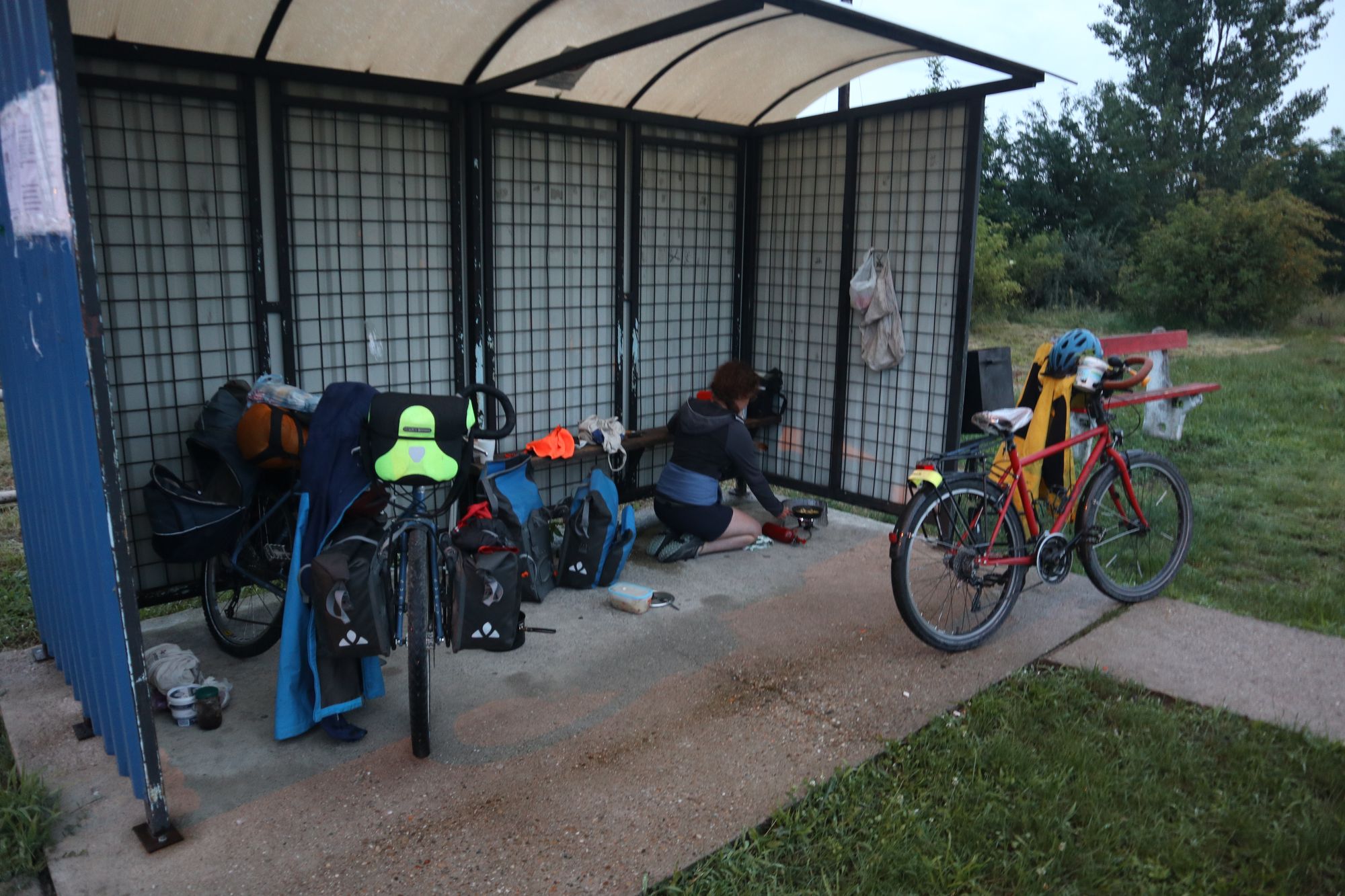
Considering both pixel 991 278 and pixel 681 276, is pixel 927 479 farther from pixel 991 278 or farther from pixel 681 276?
pixel 991 278

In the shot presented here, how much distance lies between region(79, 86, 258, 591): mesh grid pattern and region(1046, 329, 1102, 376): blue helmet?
12.6ft

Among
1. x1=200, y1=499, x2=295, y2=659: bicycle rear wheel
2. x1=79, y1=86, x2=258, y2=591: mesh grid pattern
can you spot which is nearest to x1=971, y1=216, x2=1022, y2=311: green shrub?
x1=79, y1=86, x2=258, y2=591: mesh grid pattern

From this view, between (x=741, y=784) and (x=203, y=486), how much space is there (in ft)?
8.37

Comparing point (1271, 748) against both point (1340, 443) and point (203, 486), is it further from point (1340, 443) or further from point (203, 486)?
point (1340, 443)

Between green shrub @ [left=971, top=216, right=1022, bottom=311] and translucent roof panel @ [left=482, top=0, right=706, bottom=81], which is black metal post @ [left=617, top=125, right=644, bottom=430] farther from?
green shrub @ [left=971, top=216, right=1022, bottom=311]

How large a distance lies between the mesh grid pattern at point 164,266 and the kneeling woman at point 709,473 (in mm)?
2270

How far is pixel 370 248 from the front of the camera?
16.1 ft

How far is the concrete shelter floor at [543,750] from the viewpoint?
286 centimetres

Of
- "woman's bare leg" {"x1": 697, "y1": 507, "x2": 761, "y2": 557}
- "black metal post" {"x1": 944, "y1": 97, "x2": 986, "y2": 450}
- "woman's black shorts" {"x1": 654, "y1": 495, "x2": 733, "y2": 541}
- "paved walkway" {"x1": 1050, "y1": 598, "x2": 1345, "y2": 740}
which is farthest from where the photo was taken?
"woman's bare leg" {"x1": 697, "y1": 507, "x2": 761, "y2": 557}

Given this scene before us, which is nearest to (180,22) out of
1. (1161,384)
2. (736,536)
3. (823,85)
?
(823,85)

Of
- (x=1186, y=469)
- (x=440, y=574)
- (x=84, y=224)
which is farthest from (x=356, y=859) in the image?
(x=1186, y=469)

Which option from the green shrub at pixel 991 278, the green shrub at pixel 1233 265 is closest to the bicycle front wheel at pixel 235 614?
the green shrub at pixel 991 278

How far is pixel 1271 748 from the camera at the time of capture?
3.49 m

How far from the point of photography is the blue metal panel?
2484 millimetres
